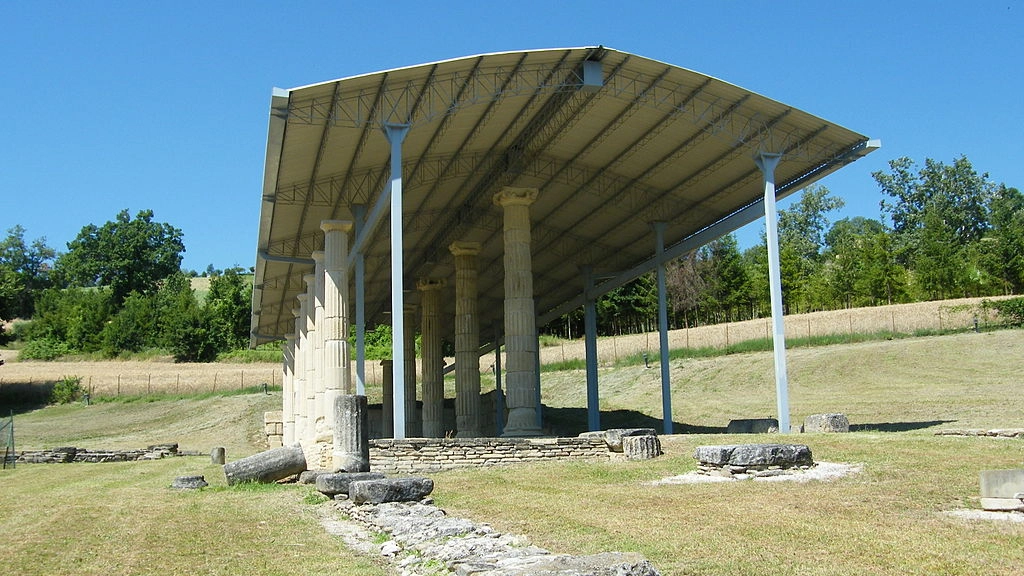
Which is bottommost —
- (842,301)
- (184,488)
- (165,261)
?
(184,488)

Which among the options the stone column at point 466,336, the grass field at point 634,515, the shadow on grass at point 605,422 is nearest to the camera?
the grass field at point 634,515

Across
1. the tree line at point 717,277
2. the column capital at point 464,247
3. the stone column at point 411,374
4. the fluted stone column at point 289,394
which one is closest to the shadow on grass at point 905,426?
the column capital at point 464,247

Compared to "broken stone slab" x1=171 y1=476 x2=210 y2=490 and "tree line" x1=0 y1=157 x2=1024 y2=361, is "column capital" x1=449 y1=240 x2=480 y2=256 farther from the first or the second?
"tree line" x1=0 y1=157 x2=1024 y2=361

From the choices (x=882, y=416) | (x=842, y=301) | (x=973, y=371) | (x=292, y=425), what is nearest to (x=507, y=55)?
(x=882, y=416)

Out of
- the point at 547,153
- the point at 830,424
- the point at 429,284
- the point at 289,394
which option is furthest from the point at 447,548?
the point at 289,394

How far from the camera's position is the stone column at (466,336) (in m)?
37.1

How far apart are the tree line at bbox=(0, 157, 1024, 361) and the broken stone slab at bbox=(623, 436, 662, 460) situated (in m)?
57.8

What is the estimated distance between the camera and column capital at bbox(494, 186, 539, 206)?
31.4m

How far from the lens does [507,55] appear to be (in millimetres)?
24562

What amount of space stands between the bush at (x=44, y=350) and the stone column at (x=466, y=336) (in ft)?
209

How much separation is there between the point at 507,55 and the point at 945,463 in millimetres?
14503

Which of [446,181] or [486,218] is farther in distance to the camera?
[486,218]

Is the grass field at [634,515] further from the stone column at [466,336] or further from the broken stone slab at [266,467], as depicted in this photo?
the stone column at [466,336]

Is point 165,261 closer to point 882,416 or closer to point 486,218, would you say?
point 486,218
